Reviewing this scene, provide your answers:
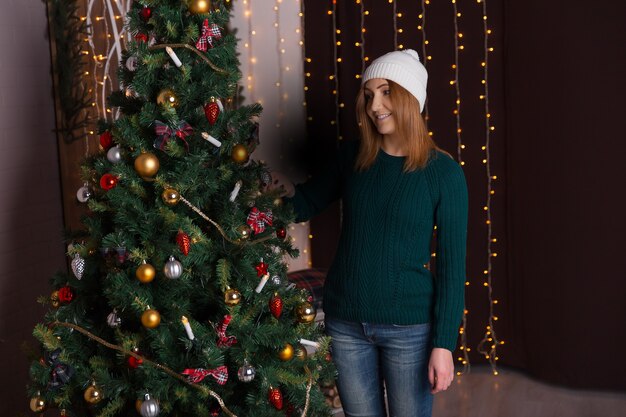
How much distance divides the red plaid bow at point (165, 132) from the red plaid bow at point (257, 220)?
0.28m

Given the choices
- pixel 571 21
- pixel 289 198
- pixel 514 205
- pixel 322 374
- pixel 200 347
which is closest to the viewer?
pixel 200 347

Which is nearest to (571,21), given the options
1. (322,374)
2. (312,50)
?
(312,50)

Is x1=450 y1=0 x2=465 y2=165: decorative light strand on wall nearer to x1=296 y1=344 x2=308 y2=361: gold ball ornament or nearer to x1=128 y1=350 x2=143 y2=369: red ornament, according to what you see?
x1=296 y1=344 x2=308 y2=361: gold ball ornament

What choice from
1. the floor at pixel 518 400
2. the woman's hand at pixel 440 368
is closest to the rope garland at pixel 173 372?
the woman's hand at pixel 440 368

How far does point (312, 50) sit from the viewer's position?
3822mm

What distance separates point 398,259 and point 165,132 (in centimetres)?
74

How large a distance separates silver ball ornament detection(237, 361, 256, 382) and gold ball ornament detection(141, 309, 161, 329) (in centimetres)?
25

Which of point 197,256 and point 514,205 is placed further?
point 514,205

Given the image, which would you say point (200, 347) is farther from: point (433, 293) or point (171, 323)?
point (433, 293)

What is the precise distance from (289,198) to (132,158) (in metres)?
0.60

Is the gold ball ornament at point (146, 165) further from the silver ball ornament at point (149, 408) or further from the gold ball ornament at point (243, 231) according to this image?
the silver ball ornament at point (149, 408)

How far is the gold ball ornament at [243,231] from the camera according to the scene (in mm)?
2053

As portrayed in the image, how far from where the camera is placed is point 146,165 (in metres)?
1.95

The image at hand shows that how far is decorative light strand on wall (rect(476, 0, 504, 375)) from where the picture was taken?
3.69 m
